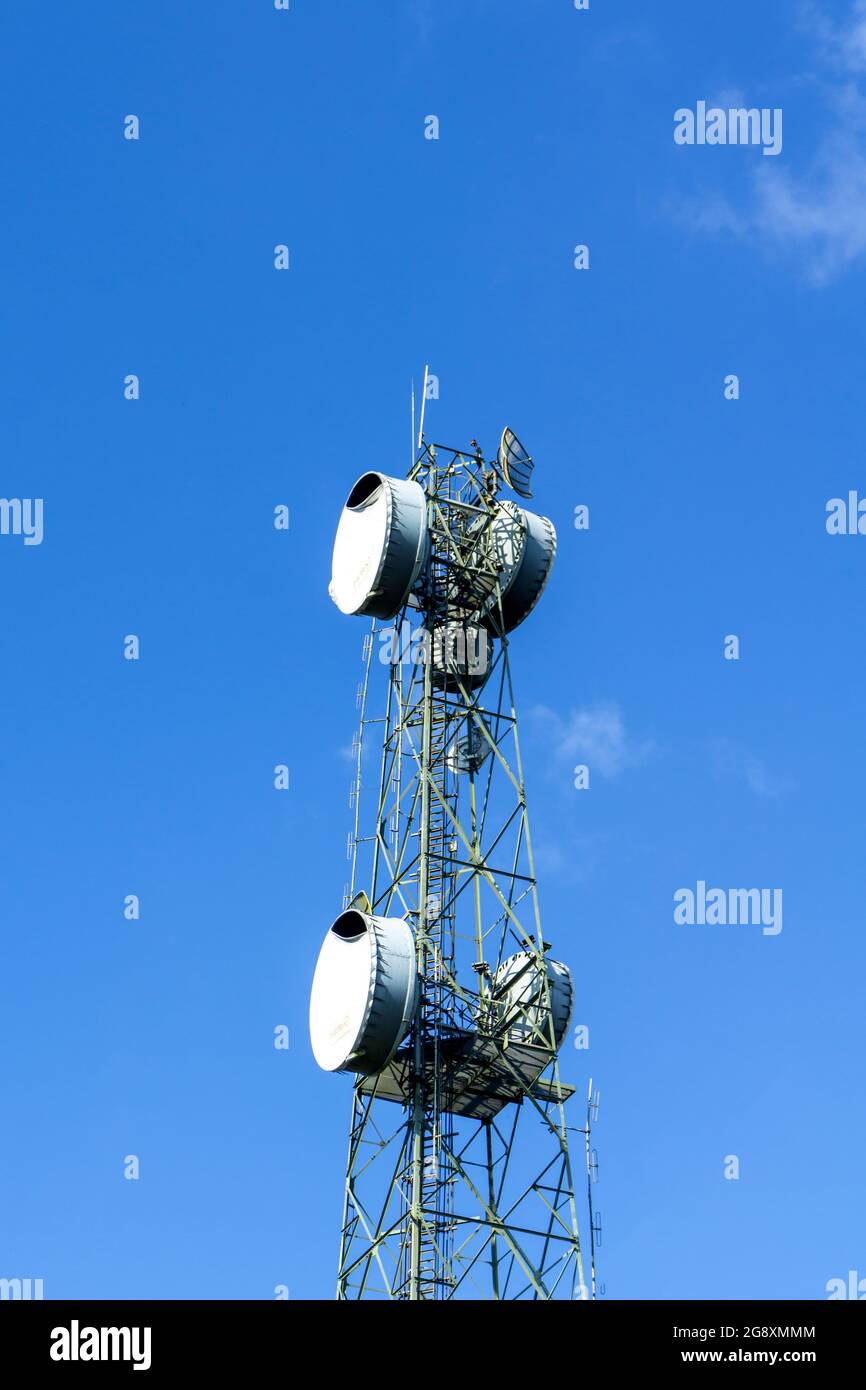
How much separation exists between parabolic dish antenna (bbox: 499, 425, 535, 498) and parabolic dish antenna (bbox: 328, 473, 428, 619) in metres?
3.79

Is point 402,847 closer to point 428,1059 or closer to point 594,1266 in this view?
point 428,1059

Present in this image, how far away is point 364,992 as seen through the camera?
51.5 m

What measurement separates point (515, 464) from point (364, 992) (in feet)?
65.7

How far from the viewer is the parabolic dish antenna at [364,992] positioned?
169 feet

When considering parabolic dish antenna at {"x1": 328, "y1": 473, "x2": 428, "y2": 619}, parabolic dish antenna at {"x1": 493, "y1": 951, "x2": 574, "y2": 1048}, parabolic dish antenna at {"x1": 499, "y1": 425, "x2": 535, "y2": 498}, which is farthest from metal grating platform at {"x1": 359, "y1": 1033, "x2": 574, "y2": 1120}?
parabolic dish antenna at {"x1": 499, "y1": 425, "x2": 535, "y2": 498}

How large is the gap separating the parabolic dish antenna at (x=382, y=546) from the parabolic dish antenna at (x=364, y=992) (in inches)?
425

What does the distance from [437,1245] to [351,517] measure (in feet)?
76.5

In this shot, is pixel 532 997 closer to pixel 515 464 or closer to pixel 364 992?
pixel 364 992

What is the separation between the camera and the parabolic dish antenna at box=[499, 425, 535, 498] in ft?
204

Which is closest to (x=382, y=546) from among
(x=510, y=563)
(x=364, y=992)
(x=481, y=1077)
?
(x=510, y=563)
